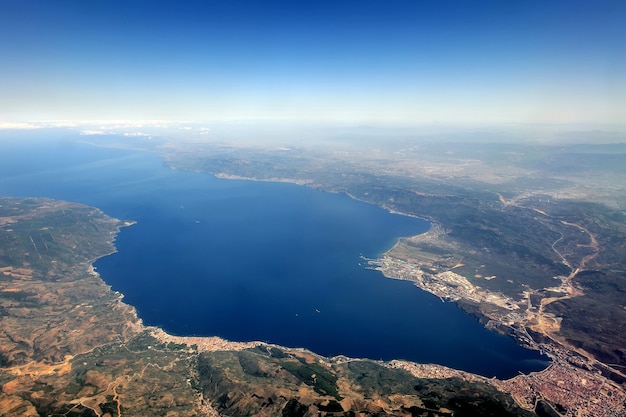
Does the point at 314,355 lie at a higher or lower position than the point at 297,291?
higher

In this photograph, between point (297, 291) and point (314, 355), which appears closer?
point (314, 355)

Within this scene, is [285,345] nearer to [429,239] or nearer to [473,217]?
[429,239]

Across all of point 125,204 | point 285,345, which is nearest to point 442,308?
point 285,345

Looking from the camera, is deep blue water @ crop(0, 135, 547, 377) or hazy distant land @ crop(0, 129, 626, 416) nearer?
hazy distant land @ crop(0, 129, 626, 416)

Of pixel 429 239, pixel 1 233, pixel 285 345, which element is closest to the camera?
pixel 285 345

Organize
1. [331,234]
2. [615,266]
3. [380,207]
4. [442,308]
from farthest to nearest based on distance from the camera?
[380,207]
[331,234]
[615,266]
[442,308]

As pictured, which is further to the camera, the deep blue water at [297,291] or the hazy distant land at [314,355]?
the deep blue water at [297,291]

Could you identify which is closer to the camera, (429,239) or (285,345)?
(285,345)

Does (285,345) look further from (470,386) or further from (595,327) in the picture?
(595,327)

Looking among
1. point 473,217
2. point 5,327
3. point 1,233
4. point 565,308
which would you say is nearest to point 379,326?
point 565,308
